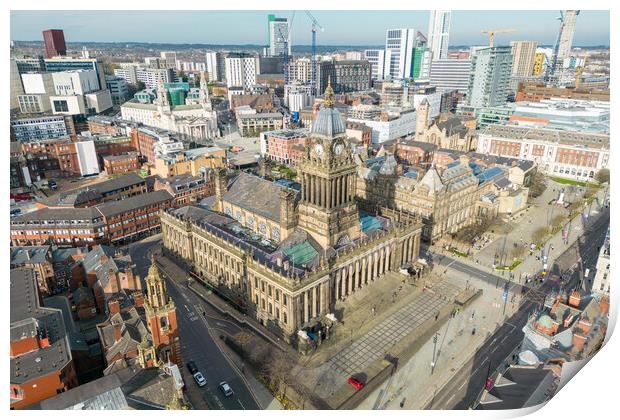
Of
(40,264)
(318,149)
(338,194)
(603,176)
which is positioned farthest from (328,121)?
(603,176)

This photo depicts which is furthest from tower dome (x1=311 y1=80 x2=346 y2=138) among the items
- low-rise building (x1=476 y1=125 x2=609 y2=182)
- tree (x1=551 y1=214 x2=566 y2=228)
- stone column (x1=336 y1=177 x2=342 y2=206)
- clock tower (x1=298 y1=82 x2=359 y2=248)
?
low-rise building (x1=476 y1=125 x2=609 y2=182)

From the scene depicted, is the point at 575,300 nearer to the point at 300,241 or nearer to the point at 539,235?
the point at 300,241

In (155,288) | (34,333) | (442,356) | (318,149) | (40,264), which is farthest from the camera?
(40,264)

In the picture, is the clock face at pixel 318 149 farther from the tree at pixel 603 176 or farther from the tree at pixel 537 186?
the tree at pixel 603 176

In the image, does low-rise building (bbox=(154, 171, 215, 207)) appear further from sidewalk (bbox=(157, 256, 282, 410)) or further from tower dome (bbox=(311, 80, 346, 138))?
tower dome (bbox=(311, 80, 346, 138))

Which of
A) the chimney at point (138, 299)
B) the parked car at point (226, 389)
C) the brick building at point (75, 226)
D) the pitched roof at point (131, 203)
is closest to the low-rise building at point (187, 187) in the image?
the pitched roof at point (131, 203)

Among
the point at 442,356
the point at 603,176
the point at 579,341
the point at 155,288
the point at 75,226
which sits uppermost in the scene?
the point at 155,288
